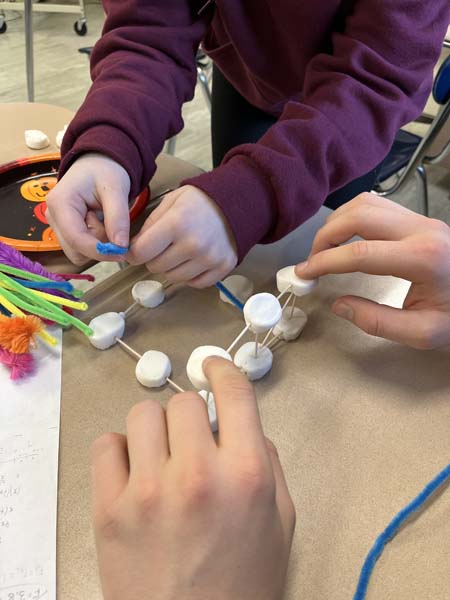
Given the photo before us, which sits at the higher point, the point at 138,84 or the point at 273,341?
the point at 138,84

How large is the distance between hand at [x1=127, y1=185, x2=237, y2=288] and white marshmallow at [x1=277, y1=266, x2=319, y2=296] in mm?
63

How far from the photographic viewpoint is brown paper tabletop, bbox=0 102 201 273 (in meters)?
0.73

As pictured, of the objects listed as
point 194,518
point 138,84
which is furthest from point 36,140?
point 194,518

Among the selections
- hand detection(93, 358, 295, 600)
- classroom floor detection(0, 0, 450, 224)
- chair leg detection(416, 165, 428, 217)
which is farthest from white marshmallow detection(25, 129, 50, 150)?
classroom floor detection(0, 0, 450, 224)

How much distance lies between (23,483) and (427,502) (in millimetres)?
357

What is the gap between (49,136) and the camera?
78 cm

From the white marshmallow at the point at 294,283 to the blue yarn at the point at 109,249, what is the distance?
0.18 m

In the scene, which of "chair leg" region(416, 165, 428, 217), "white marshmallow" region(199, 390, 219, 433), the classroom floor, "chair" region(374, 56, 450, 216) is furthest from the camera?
the classroom floor

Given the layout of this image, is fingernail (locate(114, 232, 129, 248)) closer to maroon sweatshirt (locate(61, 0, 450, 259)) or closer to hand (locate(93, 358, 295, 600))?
maroon sweatshirt (locate(61, 0, 450, 259))

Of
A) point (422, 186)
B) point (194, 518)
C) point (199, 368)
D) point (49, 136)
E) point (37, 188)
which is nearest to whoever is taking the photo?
point (194, 518)

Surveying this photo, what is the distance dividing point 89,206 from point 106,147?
0.24 feet

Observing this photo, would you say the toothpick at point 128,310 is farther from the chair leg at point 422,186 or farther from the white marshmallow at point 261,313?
the chair leg at point 422,186

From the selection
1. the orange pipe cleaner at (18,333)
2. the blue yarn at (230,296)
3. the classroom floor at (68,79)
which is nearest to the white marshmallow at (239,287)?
the blue yarn at (230,296)

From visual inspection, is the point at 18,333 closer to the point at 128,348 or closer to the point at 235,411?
the point at 128,348
